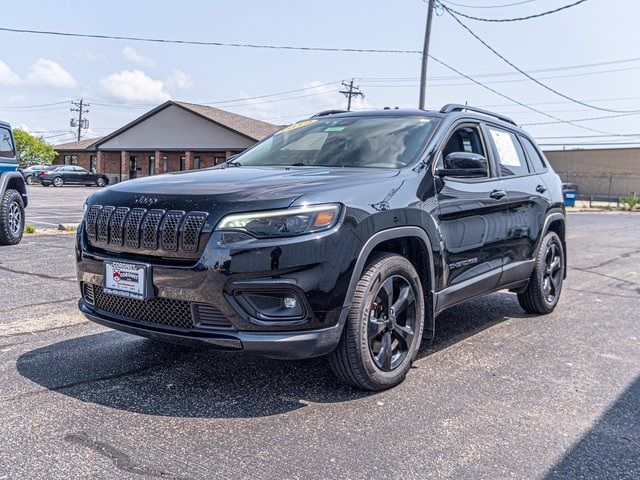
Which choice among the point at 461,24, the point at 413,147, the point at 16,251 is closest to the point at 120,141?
the point at 461,24

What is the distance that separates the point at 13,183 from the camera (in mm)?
10398

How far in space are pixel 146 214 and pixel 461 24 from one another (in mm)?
22951

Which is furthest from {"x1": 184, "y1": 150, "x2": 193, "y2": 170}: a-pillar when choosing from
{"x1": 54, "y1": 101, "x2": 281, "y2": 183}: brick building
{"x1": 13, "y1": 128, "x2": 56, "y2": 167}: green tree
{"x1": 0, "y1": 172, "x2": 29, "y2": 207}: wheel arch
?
{"x1": 0, "y1": 172, "x2": 29, "y2": 207}: wheel arch

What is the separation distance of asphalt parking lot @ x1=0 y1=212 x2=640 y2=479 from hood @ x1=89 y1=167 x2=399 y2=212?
1114mm

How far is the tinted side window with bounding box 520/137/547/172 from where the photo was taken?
614cm

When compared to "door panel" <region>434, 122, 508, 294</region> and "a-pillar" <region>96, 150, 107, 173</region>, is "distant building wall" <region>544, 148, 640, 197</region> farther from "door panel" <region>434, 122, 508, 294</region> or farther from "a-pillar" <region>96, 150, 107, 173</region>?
"door panel" <region>434, 122, 508, 294</region>

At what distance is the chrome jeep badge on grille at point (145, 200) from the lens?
351 cm

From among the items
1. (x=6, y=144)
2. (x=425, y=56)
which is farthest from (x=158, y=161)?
(x=6, y=144)

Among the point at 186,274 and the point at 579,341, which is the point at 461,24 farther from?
the point at 186,274

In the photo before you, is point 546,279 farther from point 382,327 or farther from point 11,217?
point 11,217

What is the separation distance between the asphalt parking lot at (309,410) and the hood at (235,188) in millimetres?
1114

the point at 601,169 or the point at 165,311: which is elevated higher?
the point at 601,169

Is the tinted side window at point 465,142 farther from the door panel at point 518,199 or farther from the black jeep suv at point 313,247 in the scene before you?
the door panel at point 518,199

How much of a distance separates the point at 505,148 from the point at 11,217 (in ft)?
26.5
